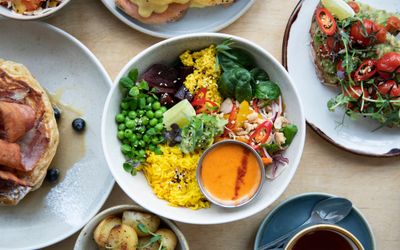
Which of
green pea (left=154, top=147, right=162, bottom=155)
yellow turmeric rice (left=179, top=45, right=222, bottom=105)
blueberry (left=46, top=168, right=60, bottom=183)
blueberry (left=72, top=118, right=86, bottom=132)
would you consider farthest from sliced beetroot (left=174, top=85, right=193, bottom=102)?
blueberry (left=46, top=168, right=60, bottom=183)

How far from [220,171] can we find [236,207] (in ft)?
0.59

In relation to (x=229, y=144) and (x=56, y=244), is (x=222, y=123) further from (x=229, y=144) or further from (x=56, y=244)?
(x=56, y=244)

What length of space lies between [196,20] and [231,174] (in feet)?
2.70

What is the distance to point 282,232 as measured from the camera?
2.99m

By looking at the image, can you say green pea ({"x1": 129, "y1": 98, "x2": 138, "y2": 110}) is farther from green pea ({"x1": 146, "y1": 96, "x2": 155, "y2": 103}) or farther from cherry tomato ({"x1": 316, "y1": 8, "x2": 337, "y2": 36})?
cherry tomato ({"x1": 316, "y1": 8, "x2": 337, "y2": 36})

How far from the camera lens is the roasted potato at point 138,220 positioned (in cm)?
277

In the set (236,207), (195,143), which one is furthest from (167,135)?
(236,207)

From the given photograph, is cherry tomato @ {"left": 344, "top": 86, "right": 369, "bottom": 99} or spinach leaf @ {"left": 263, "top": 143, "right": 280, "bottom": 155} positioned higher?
cherry tomato @ {"left": 344, "top": 86, "right": 369, "bottom": 99}

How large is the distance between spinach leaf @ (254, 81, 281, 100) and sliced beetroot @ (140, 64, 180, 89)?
15.4 inches

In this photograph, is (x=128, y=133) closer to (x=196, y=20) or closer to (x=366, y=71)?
(x=196, y=20)

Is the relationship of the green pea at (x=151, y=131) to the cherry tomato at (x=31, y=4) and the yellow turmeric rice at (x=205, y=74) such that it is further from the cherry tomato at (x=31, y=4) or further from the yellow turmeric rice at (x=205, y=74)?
the cherry tomato at (x=31, y=4)

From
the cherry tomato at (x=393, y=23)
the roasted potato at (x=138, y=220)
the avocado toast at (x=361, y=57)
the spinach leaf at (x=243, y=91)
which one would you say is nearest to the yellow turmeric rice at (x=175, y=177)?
the roasted potato at (x=138, y=220)

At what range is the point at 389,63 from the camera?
2941 millimetres

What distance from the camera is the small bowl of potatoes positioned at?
8.86 ft
